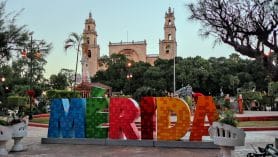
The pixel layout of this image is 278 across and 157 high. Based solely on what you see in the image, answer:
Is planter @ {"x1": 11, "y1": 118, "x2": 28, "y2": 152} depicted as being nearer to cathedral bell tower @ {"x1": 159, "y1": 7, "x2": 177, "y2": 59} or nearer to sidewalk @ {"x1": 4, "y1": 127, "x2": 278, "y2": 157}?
sidewalk @ {"x1": 4, "y1": 127, "x2": 278, "y2": 157}

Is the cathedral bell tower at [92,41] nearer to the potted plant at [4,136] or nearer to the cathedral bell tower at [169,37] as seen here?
the cathedral bell tower at [169,37]

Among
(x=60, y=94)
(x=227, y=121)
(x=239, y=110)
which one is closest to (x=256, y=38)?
(x=227, y=121)

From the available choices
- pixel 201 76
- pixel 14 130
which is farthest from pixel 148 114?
pixel 201 76

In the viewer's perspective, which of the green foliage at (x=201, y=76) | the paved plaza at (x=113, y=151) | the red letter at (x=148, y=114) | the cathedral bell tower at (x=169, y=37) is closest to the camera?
A: the paved plaza at (x=113, y=151)

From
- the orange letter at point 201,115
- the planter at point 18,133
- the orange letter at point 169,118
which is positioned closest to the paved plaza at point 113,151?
the planter at point 18,133

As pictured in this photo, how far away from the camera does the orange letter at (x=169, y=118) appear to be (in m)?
12.9

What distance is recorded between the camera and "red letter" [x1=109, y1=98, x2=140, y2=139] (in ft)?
43.9

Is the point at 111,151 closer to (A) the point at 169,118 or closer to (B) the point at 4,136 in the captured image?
(A) the point at 169,118

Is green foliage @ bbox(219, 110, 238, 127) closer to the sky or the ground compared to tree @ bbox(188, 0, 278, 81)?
closer to the ground

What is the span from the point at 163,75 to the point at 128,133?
59.4 m

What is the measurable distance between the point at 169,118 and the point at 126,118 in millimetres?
1470

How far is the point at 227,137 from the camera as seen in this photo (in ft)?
31.9

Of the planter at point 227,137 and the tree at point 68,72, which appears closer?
the planter at point 227,137

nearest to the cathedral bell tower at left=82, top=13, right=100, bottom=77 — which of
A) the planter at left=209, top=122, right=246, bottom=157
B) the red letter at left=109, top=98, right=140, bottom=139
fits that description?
the red letter at left=109, top=98, right=140, bottom=139
